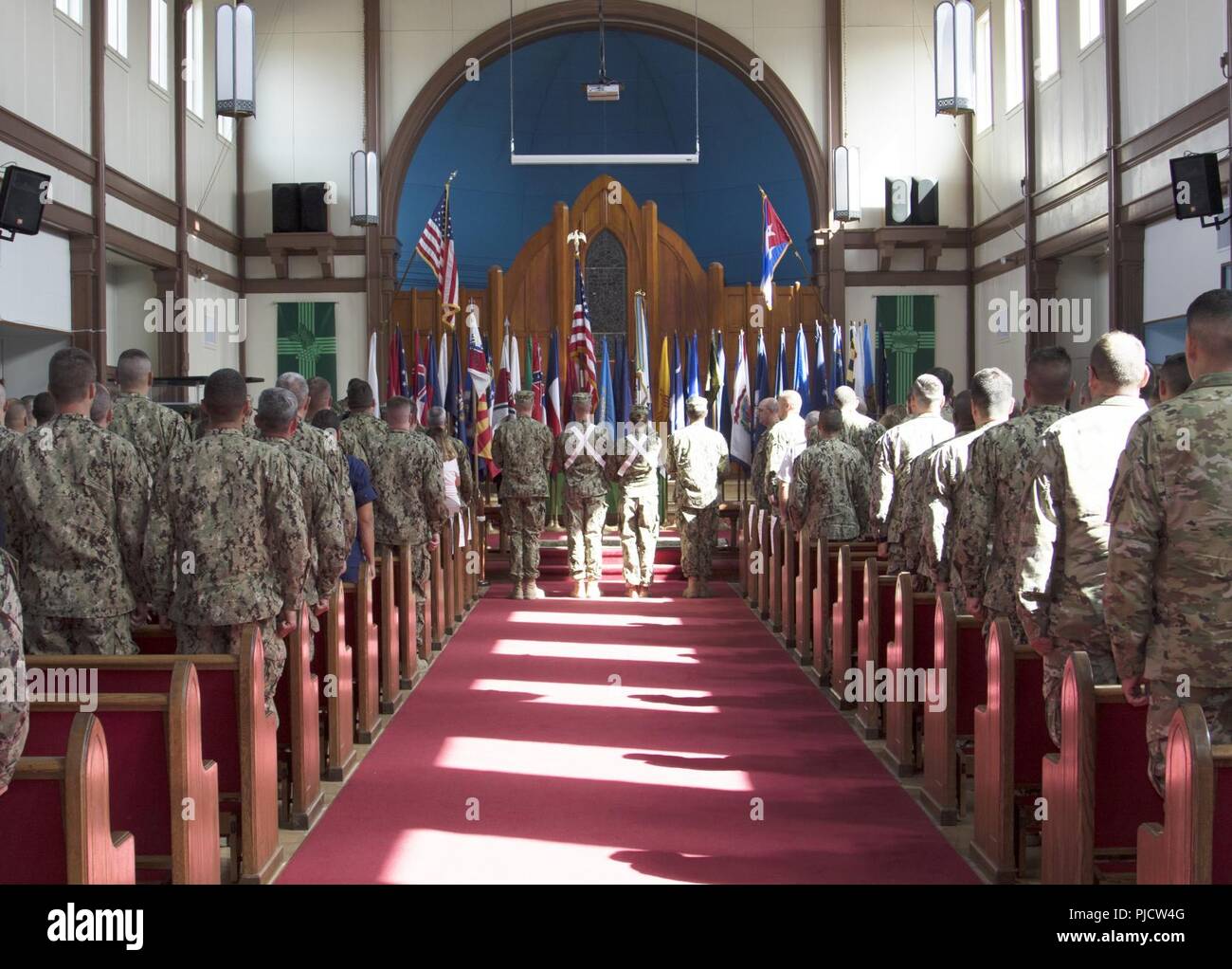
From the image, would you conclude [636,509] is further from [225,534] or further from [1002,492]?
[225,534]

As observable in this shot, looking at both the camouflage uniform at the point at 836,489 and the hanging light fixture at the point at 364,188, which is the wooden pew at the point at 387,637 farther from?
the hanging light fixture at the point at 364,188

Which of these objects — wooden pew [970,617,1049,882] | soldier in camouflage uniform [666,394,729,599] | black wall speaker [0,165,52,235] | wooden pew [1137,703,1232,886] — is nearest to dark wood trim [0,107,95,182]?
black wall speaker [0,165,52,235]

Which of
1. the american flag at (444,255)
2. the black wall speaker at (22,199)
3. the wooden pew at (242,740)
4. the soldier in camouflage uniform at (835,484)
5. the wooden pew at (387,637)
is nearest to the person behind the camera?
the wooden pew at (242,740)

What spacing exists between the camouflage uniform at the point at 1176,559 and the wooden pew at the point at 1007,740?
871 millimetres

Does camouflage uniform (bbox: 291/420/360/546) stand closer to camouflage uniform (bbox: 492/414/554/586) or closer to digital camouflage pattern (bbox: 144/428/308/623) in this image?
digital camouflage pattern (bbox: 144/428/308/623)

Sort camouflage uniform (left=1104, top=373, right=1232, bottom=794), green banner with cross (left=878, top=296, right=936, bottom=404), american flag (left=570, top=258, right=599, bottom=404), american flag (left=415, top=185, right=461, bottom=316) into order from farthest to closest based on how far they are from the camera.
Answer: green banner with cross (left=878, top=296, right=936, bottom=404) → american flag (left=570, top=258, right=599, bottom=404) → american flag (left=415, top=185, right=461, bottom=316) → camouflage uniform (left=1104, top=373, right=1232, bottom=794)

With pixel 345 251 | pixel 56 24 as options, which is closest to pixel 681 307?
pixel 345 251

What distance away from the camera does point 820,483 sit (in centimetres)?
809

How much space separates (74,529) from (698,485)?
677 cm

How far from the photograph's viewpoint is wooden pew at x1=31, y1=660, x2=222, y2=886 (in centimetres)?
352

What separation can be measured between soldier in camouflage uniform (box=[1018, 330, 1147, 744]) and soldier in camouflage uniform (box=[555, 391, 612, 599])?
6977 millimetres

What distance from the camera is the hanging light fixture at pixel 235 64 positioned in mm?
10781

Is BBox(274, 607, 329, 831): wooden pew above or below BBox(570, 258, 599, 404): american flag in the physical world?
below

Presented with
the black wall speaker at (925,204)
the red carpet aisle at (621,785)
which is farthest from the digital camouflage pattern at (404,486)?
the black wall speaker at (925,204)
